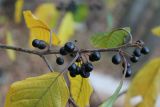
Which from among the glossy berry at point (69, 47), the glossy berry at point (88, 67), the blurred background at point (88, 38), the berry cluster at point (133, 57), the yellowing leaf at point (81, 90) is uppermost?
the blurred background at point (88, 38)

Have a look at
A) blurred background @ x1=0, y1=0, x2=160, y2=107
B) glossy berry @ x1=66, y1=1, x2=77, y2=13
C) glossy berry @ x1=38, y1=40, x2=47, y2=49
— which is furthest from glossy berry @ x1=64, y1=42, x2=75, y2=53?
blurred background @ x1=0, y1=0, x2=160, y2=107

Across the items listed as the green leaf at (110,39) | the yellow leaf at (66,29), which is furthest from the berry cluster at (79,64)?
the yellow leaf at (66,29)

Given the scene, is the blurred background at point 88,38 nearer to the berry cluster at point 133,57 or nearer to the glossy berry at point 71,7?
the glossy berry at point 71,7

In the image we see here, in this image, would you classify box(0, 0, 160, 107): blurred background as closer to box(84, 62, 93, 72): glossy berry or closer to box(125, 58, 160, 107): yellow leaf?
box(125, 58, 160, 107): yellow leaf

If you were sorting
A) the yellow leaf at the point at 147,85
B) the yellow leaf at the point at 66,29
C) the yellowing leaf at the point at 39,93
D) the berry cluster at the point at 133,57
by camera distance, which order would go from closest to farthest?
the yellowing leaf at the point at 39,93, the berry cluster at the point at 133,57, the yellow leaf at the point at 147,85, the yellow leaf at the point at 66,29

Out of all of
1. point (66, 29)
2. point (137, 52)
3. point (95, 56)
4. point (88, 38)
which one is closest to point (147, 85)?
point (137, 52)

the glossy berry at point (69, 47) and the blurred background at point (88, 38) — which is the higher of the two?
the blurred background at point (88, 38)

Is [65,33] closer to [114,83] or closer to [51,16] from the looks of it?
[51,16]
